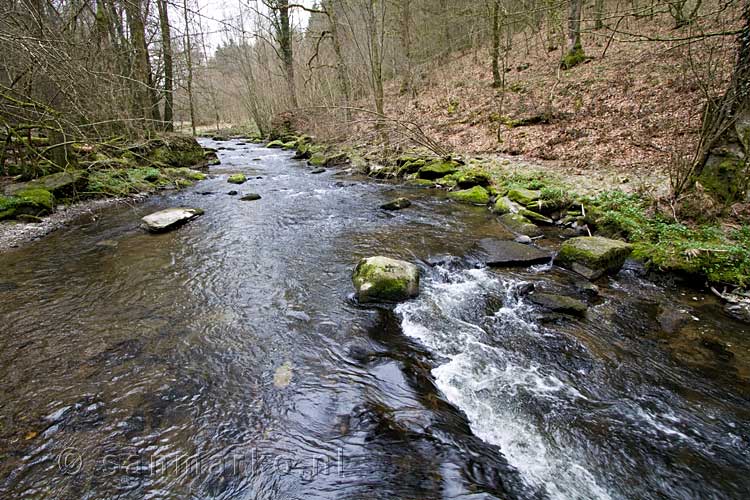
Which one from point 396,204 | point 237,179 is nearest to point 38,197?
point 237,179

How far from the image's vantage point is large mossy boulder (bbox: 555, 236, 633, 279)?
5.80 metres

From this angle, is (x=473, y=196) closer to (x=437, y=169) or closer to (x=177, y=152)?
(x=437, y=169)

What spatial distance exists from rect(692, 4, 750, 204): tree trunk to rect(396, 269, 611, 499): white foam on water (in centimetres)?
428

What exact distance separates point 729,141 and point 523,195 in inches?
143

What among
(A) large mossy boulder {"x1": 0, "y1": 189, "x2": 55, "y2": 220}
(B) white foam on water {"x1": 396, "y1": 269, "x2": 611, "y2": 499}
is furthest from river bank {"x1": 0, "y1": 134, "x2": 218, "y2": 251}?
(B) white foam on water {"x1": 396, "y1": 269, "x2": 611, "y2": 499}

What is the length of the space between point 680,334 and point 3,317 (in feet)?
28.2

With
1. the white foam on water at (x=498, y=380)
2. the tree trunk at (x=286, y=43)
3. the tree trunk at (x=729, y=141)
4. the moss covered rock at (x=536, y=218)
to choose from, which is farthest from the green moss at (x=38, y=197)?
the tree trunk at (x=286, y=43)

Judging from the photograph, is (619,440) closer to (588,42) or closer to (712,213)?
(712,213)

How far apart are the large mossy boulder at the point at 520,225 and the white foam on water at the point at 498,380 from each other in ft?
7.46

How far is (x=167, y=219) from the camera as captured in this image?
8422mm

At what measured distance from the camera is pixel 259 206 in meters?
10.1

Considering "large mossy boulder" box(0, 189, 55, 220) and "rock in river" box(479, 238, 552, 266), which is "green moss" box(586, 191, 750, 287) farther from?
"large mossy boulder" box(0, 189, 55, 220)

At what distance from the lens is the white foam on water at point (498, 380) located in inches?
115

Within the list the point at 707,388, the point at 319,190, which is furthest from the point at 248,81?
the point at 707,388
